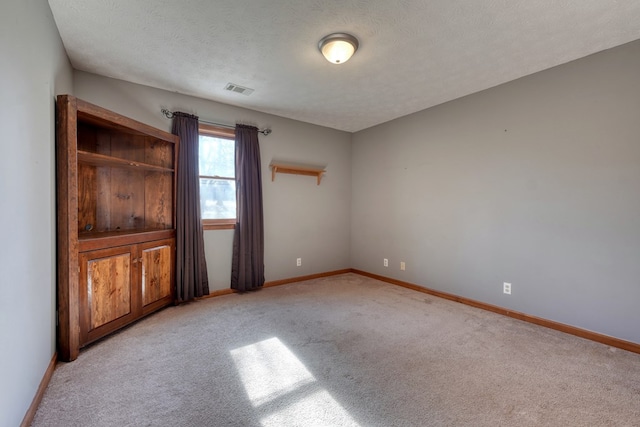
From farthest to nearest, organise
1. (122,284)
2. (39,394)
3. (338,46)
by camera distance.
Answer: (122,284), (338,46), (39,394)

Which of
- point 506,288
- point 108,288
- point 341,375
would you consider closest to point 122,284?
point 108,288

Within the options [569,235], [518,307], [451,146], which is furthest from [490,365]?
[451,146]

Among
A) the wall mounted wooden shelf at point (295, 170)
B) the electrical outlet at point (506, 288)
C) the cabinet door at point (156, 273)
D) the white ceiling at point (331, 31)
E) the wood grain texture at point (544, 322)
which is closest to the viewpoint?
the white ceiling at point (331, 31)

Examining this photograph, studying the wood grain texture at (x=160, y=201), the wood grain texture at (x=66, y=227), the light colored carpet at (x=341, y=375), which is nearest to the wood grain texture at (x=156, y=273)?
the light colored carpet at (x=341, y=375)

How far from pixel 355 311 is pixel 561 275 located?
2002 millimetres

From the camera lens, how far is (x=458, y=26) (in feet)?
6.69

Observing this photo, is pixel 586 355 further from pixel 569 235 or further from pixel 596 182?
pixel 596 182

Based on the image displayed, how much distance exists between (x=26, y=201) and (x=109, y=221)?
1535 mm

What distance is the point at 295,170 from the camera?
164 inches

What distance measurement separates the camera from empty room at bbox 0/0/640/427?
160cm

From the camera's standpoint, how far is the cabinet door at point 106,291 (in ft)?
7.10

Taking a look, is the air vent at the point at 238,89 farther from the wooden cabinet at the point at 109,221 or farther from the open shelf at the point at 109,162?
the open shelf at the point at 109,162

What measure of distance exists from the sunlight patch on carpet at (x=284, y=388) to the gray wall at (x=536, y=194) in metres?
2.37

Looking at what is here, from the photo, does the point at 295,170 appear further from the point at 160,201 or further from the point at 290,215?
the point at 160,201
